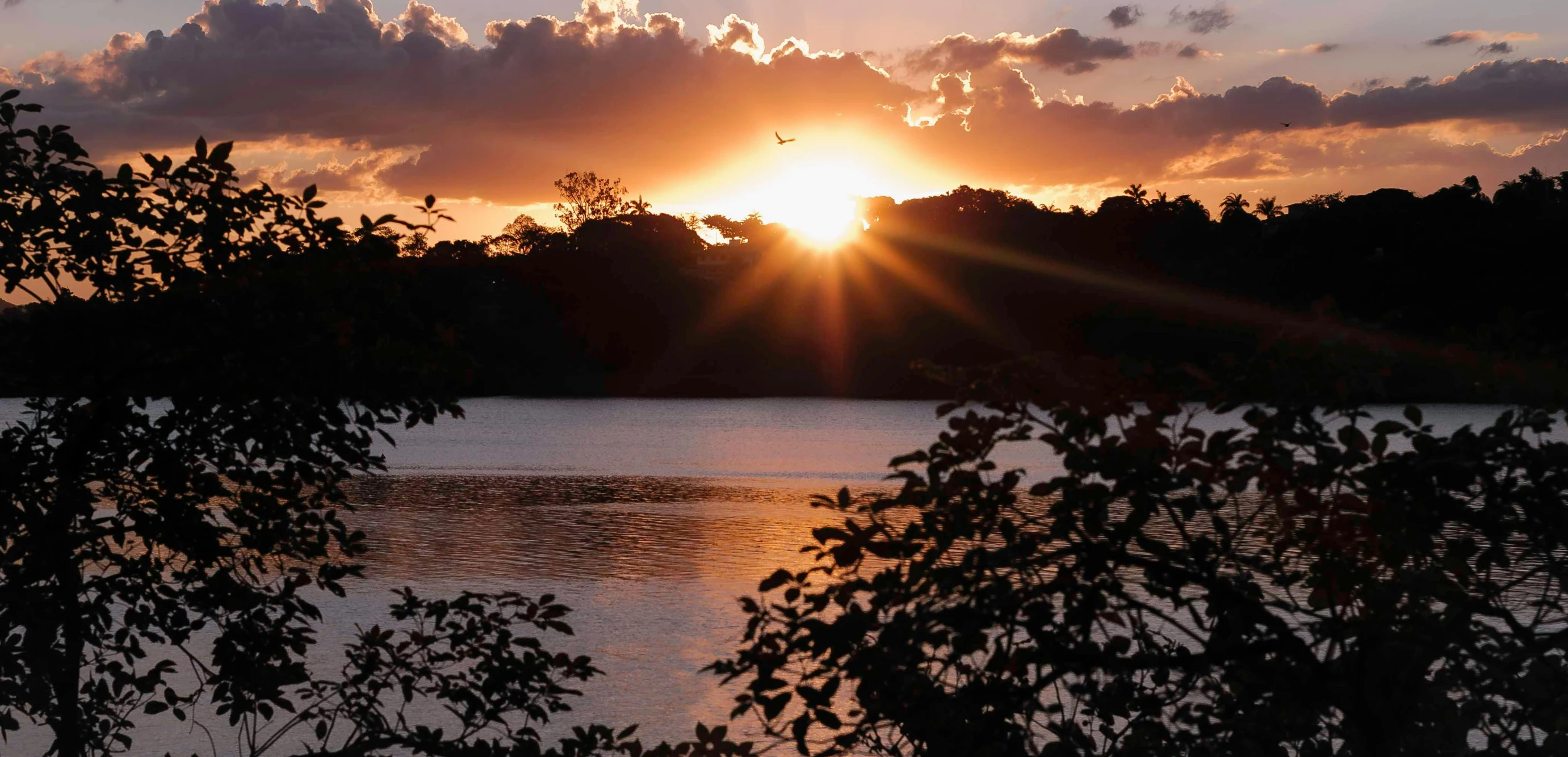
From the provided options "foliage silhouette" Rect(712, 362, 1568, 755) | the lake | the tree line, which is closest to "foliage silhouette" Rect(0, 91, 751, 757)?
the tree line

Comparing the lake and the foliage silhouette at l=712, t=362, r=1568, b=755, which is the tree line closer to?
the foliage silhouette at l=712, t=362, r=1568, b=755

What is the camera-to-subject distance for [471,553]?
23500 millimetres

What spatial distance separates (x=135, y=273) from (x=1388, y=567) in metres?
4.90

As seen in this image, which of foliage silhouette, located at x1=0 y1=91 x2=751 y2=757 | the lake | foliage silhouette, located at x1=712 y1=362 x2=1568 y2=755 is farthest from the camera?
the lake

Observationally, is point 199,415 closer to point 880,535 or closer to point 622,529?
point 880,535

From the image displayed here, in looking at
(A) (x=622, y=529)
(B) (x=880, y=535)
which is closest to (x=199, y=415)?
(B) (x=880, y=535)

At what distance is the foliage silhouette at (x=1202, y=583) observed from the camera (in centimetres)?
322

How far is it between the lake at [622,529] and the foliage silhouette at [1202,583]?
17.6 feet

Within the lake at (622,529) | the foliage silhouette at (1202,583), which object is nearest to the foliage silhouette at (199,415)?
the foliage silhouette at (1202,583)

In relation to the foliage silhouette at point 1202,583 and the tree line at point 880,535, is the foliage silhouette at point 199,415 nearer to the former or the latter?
the tree line at point 880,535

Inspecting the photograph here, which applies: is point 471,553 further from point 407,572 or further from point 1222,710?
point 1222,710

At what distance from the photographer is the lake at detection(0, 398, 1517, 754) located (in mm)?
14414

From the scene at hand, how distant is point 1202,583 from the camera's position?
333 centimetres

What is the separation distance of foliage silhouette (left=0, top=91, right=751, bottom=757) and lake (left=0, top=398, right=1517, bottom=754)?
97.3 inches
